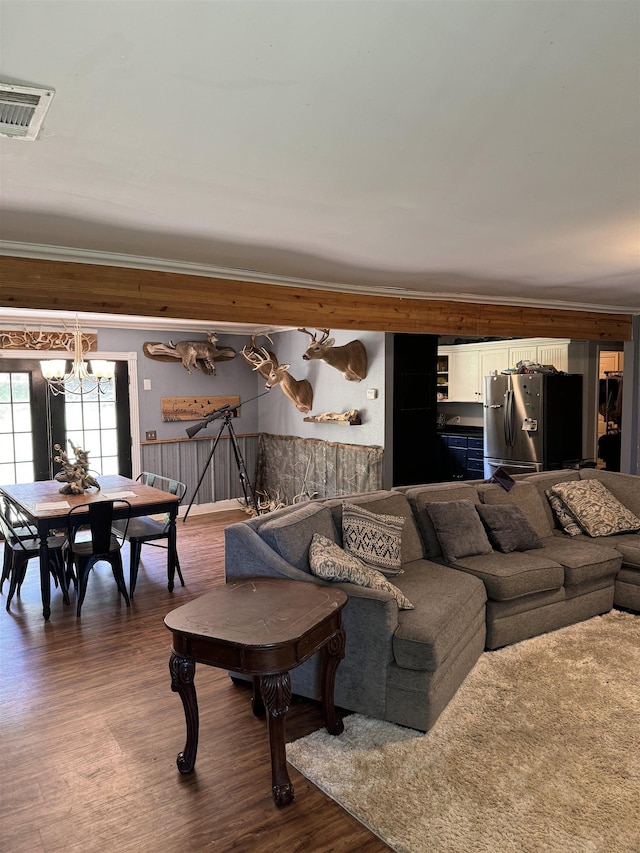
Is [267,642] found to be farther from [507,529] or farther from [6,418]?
[6,418]

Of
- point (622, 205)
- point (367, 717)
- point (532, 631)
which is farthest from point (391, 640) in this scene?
point (622, 205)

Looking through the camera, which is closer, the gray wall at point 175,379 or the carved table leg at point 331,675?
the carved table leg at point 331,675

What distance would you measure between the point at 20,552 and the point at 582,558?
4043 mm

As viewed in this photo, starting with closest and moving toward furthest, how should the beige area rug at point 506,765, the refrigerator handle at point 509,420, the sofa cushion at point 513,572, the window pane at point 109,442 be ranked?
the beige area rug at point 506,765 < the sofa cushion at point 513,572 < the refrigerator handle at point 509,420 < the window pane at point 109,442

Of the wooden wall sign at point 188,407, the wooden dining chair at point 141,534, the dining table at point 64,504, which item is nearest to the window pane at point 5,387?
the dining table at point 64,504

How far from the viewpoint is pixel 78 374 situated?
222 inches

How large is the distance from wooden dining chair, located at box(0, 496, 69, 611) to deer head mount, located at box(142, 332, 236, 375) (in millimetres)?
2829

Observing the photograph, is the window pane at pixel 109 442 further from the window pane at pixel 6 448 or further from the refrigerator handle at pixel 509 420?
the refrigerator handle at pixel 509 420

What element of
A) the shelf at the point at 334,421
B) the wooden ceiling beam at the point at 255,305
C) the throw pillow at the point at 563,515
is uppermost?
the wooden ceiling beam at the point at 255,305

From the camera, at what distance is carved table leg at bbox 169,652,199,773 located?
2520 millimetres

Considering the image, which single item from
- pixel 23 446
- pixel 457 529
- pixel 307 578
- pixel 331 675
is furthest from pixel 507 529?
pixel 23 446

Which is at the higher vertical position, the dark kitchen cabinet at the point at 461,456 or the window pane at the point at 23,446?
the window pane at the point at 23,446

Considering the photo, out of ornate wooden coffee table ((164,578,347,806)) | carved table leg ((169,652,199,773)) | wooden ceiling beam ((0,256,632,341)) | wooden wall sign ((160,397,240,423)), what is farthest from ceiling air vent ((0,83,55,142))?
wooden wall sign ((160,397,240,423))

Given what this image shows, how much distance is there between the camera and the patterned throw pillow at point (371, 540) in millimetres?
3549
